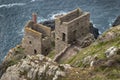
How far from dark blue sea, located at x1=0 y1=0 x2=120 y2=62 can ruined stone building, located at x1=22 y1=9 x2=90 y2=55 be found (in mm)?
53918

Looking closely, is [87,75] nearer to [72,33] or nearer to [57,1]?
[72,33]

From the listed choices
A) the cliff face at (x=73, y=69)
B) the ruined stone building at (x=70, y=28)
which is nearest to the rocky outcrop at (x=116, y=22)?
the ruined stone building at (x=70, y=28)

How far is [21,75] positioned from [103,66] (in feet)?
39.2

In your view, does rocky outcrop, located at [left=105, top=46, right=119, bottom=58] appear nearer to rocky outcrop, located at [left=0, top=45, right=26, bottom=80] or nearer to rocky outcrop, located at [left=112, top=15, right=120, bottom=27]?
rocky outcrop, located at [left=0, top=45, right=26, bottom=80]

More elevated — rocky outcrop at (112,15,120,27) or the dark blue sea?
rocky outcrop at (112,15,120,27)

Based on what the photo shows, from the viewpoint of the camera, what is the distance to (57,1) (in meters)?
180

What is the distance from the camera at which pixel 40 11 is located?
171m

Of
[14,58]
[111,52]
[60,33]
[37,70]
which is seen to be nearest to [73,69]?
[37,70]

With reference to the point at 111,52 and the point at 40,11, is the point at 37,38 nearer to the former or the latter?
the point at 111,52

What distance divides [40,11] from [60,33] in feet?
289

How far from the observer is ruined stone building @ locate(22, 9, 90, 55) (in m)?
82.9

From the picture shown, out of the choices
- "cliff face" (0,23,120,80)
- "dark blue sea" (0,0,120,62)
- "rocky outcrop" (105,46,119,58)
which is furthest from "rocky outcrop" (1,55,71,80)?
"dark blue sea" (0,0,120,62)

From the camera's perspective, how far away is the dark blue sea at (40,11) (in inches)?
6053

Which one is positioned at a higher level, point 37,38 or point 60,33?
point 60,33
